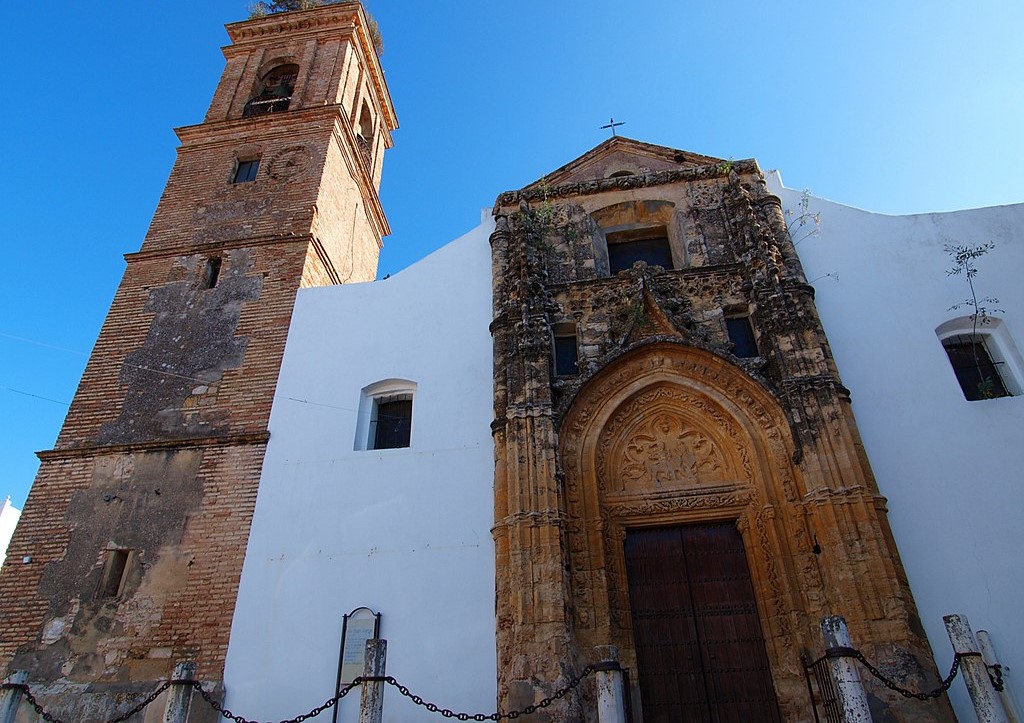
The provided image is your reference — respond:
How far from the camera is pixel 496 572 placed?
8266 mm

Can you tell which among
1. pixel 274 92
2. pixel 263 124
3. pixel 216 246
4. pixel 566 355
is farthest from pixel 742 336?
pixel 274 92

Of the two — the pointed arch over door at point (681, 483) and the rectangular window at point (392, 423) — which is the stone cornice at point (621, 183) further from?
the rectangular window at point (392, 423)

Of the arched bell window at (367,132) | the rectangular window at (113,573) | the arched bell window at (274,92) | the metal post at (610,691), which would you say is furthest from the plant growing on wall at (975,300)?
the arched bell window at (274,92)

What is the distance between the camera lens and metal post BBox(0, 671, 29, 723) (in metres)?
7.09

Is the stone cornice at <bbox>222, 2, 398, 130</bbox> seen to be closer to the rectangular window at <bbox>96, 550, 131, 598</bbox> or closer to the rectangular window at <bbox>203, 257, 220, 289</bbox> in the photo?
the rectangular window at <bbox>203, 257, 220, 289</bbox>

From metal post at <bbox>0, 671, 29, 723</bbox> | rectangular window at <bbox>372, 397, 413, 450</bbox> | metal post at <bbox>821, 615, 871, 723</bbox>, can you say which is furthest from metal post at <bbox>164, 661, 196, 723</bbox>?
metal post at <bbox>821, 615, 871, 723</bbox>

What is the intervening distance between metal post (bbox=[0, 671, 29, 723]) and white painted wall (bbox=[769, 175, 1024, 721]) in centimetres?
958

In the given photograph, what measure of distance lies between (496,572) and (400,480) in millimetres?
1876

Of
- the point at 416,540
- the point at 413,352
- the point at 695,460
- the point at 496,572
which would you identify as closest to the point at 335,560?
the point at 416,540

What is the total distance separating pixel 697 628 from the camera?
8016 mm

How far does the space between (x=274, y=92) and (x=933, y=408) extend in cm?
1553

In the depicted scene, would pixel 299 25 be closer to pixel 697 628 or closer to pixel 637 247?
pixel 637 247

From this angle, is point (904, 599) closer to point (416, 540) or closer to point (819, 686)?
point (819, 686)

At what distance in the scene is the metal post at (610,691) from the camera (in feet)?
19.3
